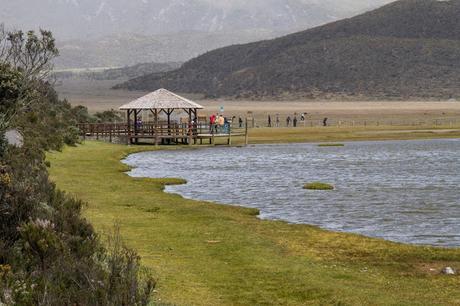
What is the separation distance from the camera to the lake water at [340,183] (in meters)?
23.9

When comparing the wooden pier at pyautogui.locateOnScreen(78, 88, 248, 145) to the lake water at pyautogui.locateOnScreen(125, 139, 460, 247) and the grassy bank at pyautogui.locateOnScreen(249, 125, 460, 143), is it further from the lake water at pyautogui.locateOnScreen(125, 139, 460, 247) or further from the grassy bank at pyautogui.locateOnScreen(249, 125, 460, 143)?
the grassy bank at pyautogui.locateOnScreen(249, 125, 460, 143)

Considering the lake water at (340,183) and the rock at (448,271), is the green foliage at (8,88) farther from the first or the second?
the rock at (448,271)

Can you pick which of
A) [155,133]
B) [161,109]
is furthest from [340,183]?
[161,109]

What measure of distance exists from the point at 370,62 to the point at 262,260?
159 m

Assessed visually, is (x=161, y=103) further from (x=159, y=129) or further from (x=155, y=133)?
(x=159, y=129)

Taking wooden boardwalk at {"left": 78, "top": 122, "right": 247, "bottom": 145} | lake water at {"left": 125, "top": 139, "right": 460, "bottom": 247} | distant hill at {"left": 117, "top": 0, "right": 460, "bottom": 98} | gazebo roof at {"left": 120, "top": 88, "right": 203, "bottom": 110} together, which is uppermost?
distant hill at {"left": 117, "top": 0, "right": 460, "bottom": 98}

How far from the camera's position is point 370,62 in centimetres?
17100

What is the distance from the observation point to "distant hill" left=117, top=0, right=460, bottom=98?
15938 cm

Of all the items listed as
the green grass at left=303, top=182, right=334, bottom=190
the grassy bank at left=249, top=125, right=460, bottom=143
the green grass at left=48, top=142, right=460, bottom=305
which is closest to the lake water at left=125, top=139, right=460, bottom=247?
the green grass at left=303, top=182, right=334, bottom=190

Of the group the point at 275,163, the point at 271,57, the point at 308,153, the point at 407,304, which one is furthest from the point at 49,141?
the point at 271,57

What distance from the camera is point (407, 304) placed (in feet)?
43.5

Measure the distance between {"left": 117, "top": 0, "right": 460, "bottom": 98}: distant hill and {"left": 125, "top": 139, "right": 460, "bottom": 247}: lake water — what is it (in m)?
98.3

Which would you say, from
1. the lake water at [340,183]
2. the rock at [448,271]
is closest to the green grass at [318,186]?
the lake water at [340,183]

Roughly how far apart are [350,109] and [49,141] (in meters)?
85.9
